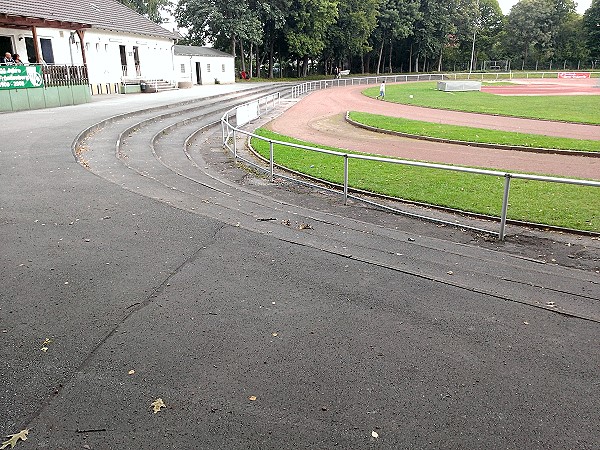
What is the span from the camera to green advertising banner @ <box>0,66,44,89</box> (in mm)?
22141

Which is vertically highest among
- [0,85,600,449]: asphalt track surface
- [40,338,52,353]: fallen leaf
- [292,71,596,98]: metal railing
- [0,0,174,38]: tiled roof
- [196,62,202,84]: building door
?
[0,0,174,38]: tiled roof

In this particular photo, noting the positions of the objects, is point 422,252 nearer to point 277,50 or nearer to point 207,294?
point 207,294

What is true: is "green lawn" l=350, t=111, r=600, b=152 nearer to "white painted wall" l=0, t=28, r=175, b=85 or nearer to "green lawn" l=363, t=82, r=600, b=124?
"green lawn" l=363, t=82, r=600, b=124

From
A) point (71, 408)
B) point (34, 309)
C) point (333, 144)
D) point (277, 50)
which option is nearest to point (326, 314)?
point (71, 408)

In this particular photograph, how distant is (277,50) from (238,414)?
78.1 meters

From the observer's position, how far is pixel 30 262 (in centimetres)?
607

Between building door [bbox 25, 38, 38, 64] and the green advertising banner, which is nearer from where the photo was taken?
the green advertising banner

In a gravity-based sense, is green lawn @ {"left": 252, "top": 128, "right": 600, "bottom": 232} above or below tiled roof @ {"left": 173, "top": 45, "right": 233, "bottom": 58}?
below

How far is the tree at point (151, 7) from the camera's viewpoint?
73.3m

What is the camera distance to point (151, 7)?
73938mm

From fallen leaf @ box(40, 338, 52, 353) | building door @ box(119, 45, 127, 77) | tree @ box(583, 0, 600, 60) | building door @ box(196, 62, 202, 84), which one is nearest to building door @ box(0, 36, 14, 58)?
building door @ box(119, 45, 127, 77)

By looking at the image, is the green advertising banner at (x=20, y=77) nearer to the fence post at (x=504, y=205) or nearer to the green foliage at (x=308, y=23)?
the fence post at (x=504, y=205)

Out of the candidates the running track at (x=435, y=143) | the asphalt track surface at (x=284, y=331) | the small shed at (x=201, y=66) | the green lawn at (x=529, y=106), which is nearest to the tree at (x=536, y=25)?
the small shed at (x=201, y=66)

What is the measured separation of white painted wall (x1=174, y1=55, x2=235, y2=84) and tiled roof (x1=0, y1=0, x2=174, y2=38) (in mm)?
5413
